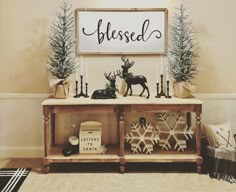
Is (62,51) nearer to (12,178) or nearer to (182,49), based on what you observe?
(182,49)

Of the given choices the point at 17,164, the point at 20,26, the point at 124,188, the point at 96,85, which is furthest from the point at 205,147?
the point at 20,26

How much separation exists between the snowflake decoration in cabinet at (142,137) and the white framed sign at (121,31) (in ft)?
2.65

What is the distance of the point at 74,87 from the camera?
14.6ft

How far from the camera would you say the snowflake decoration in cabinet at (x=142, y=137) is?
417 cm

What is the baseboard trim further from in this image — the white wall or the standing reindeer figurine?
the standing reindeer figurine

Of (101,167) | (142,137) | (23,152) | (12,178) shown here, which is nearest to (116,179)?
(101,167)

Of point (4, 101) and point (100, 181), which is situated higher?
point (4, 101)

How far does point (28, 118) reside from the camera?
4.56m

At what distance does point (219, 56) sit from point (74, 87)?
5.26 feet

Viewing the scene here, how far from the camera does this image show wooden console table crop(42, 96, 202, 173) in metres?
3.96

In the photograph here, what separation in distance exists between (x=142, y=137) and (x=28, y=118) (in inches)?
51.3

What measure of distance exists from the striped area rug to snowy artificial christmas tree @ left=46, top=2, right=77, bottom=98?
83cm

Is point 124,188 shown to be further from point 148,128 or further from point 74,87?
point 74,87

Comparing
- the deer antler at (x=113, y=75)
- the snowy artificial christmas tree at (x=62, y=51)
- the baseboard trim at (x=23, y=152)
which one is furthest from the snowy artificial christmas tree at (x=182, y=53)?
the baseboard trim at (x=23, y=152)
